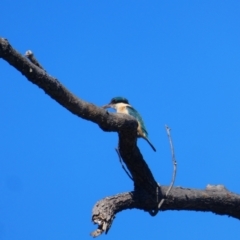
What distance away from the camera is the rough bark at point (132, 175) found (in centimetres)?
293

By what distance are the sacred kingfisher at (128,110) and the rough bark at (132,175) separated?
3.91ft

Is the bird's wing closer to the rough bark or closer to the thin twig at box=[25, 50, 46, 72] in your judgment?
the rough bark

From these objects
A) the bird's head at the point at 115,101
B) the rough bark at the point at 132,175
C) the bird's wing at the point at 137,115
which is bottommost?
the rough bark at the point at 132,175

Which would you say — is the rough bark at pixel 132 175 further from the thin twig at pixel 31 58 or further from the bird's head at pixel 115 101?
the bird's head at pixel 115 101

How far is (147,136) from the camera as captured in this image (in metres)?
5.31

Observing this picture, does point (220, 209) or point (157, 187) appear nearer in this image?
point (157, 187)

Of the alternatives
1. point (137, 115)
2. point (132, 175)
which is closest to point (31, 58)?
point (132, 175)

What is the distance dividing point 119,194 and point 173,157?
465 millimetres

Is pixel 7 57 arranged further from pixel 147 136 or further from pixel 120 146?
pixel 147 136

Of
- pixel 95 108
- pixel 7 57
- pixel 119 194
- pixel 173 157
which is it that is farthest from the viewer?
pixel 173 157

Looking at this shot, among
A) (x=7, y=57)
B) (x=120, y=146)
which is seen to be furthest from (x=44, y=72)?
(x=120, y=146)

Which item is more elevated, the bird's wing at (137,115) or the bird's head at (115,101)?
the bird's head at (115,101)

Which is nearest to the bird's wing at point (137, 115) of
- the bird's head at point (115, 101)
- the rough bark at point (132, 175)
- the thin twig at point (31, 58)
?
the bird's head at point (115, 101)

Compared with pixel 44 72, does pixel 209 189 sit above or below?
above
